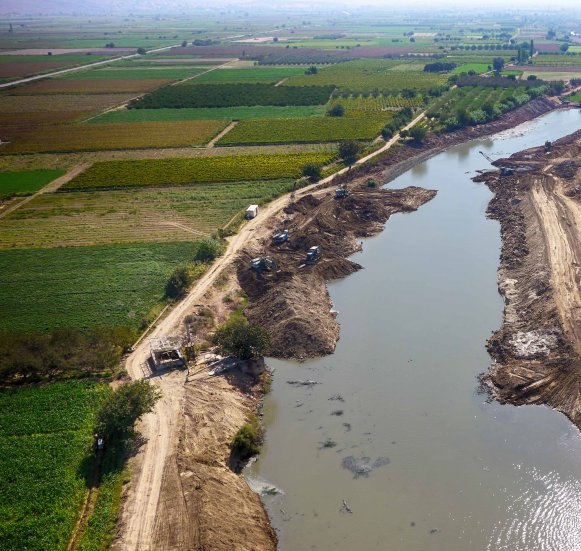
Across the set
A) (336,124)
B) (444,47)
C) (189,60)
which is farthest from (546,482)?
(444,47)

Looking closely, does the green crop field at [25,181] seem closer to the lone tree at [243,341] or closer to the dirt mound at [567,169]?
the lone tree at [243,341]

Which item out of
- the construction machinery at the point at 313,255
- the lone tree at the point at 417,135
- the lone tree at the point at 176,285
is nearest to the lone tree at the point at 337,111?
the lone tree at the point at 417,135

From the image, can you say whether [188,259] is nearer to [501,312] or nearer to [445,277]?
[445,277]

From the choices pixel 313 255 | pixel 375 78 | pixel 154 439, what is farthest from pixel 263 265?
pixel 375 78

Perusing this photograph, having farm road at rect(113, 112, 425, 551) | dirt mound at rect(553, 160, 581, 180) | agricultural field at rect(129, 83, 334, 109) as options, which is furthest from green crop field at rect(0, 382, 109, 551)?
agricultural field at rect(129, 83, 334, 109)

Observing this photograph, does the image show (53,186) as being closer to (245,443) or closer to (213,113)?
(213,113)

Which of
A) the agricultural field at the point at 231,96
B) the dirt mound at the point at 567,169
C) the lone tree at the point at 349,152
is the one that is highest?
the agricultural field at the point at 231,96

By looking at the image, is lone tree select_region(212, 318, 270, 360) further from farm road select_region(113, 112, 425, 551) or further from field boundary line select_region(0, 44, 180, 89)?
field boundary line select_region(0, 44, 180, 89)
